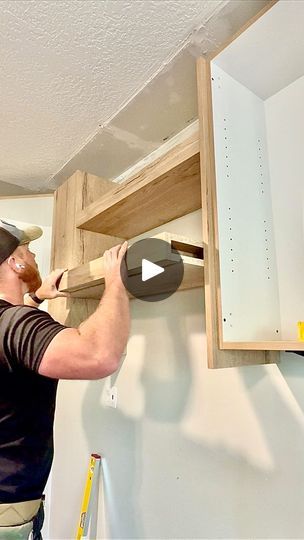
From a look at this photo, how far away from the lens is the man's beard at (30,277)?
117 centimetres

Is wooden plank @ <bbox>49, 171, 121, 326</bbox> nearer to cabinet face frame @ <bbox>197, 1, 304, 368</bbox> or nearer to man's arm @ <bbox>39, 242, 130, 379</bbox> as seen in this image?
man's arm @ <bbox>39, 242, 130, 379</bbox>

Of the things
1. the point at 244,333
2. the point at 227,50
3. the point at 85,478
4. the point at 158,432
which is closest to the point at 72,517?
the point at 85,478

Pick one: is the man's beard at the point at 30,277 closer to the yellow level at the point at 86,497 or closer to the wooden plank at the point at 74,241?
the wooden plank at the point at 74,241

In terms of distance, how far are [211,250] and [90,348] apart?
36 cm

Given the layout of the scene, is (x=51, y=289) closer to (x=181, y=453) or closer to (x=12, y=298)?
(x=12, y=298)

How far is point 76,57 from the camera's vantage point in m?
1.00

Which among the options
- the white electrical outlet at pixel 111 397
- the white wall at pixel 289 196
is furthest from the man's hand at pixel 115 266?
the white electrical outlet at pixel 111 397

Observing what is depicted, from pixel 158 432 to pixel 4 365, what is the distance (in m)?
0.68

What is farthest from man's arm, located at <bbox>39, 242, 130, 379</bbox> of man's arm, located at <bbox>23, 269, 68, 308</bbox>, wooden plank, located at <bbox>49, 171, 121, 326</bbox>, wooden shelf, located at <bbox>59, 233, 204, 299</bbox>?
wooden plank, located at <bbox>49, 171, 121, 326</bbox>

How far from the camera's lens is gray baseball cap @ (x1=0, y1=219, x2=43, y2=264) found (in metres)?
1.11

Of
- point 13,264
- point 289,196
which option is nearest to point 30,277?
point 13,264

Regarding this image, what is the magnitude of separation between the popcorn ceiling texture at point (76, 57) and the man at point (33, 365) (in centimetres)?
45

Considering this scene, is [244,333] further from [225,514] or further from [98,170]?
[98,170]

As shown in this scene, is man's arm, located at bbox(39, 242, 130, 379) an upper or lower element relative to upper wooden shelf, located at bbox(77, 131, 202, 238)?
lower
